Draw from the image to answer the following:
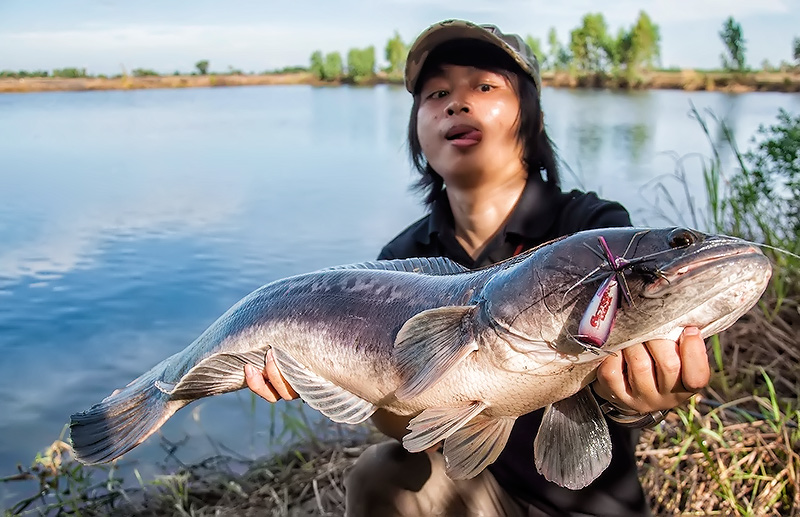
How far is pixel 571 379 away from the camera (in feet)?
5.59

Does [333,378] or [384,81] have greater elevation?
[384,81]

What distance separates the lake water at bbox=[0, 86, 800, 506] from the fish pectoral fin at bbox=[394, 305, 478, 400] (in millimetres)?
1990

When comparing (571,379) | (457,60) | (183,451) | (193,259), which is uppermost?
(457,60)

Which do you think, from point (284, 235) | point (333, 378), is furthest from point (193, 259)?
point (333, 378)

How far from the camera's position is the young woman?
2.55 metres

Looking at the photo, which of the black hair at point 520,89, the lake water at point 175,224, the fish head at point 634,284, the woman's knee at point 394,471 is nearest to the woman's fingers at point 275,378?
the woman's knee at point 394,471

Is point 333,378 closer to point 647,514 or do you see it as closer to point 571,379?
point 571,379

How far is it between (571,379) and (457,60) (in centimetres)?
173

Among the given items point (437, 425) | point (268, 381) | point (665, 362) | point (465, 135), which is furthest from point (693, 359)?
point (465, 135)

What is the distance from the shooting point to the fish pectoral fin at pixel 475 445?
1802 millimetres

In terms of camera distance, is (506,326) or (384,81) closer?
(506,326)

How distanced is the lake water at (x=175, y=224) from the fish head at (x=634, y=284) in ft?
6.43

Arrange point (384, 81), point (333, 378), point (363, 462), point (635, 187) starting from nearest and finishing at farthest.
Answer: point (333, 378), point (363, 462), point (635, 187), point (384, 81)

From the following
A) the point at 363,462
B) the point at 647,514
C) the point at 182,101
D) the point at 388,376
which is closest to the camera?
the point at 388,376
